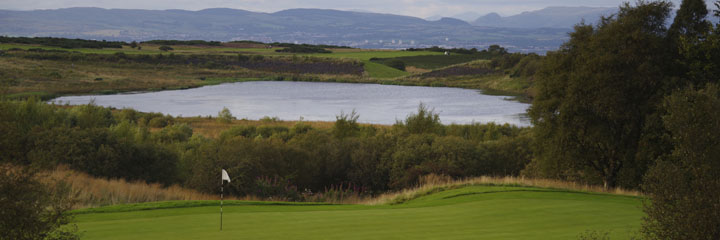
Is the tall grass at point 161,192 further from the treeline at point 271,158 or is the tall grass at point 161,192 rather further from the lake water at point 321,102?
the lake water at point 321,102

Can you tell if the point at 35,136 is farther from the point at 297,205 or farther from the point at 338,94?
the point at 338,94

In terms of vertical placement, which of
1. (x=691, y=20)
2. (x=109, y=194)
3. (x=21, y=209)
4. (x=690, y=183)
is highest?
(x=691, y=20)

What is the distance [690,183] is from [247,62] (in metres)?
103

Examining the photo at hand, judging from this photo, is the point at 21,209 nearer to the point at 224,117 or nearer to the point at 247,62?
the point at 224,117

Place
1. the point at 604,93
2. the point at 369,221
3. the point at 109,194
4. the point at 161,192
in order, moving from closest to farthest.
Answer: the point at 369,221 < the point at 109,194 < the point at 161,192 < the point at 604,93

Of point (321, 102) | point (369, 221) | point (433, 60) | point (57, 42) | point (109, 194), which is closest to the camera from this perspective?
point (369, 221)

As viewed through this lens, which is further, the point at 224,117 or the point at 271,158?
the point at 224,117

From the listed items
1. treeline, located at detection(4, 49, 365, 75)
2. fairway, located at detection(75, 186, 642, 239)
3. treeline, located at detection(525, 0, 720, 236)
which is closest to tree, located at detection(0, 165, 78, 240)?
fairway, located at detection(75, 186, 642, 239)

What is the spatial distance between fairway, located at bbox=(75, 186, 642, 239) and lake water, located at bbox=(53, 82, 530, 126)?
3631 cm

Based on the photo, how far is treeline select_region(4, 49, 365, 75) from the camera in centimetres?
9426

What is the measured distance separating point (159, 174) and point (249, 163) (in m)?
4.06

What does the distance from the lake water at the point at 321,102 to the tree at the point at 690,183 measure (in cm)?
4151

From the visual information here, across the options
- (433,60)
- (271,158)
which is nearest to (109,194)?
(271,158)

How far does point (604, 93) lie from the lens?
1891cm
